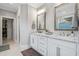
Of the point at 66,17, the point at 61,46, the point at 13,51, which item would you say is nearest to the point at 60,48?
the point at 61,46

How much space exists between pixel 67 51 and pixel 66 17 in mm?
720

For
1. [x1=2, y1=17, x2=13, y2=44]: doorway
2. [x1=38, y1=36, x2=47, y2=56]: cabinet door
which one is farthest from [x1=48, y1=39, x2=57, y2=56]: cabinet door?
[x1=2, y1=17, x2=13, y2=44]: doorway

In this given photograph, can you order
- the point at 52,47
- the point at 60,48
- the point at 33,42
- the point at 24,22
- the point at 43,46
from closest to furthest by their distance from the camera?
1. the point at 60,48
2. the point at 52,47
3. the point at 24,22
4. the point at 43,46
5. the point at 33,42

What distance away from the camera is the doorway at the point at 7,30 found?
147cm

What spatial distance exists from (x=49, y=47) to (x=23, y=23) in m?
0.76

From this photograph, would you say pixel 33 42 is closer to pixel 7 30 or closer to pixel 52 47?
pixel 52 47

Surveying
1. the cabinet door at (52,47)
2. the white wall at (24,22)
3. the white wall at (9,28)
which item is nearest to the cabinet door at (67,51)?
the cabinet door at (52,47)

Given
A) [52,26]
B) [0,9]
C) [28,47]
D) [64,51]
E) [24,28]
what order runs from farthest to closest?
[52,26], [28,47], [24,28], [0,9], [64,51]

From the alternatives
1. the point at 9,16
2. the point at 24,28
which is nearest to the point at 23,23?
the point at 24,28

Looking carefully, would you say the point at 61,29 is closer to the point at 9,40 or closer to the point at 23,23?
the point at 23,23

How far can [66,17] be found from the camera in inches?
61.1

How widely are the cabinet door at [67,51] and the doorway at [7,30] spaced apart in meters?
1.04

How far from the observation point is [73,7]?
1.46m

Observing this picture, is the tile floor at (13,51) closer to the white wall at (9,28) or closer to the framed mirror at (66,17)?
the white wall at (9,28)
